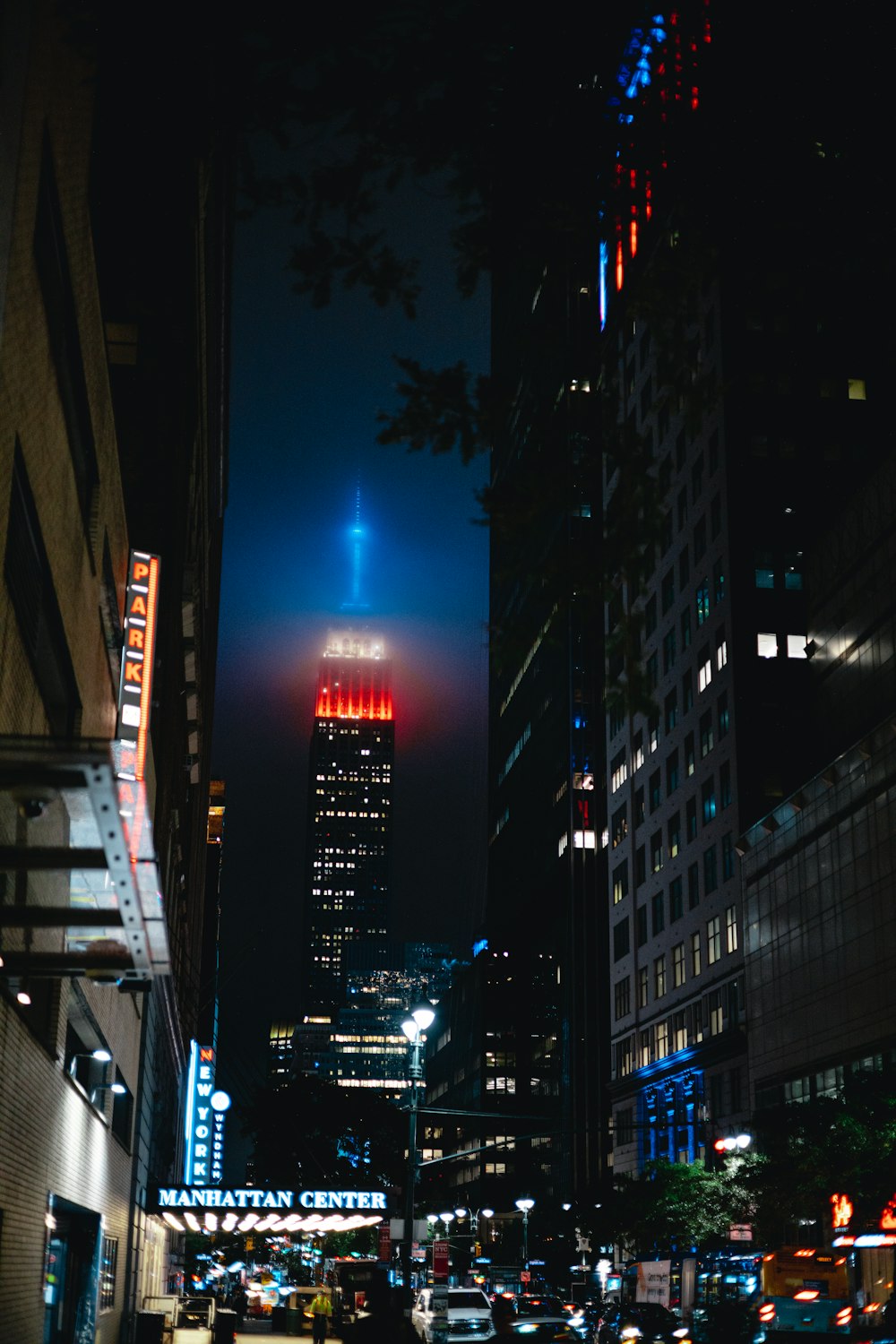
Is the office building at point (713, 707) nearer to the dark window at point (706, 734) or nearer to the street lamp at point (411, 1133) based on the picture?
the dark window at point (706, 734)

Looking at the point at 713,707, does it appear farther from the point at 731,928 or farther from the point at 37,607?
the point at 37,607

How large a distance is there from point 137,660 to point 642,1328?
1872cm

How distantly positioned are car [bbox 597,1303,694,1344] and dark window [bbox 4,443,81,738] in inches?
707

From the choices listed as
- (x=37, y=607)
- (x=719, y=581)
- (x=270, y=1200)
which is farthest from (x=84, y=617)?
(x=719, y=581)

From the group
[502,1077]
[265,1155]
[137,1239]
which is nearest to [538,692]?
[502,1077]

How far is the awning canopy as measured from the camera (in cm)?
1009

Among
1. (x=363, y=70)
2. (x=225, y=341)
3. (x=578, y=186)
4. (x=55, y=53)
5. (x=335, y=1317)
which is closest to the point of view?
(x=363, y=70)

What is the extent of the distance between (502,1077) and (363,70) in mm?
149657

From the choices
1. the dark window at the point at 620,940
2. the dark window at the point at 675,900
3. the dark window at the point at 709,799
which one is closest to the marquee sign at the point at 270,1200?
the dark window at the point at 709,799

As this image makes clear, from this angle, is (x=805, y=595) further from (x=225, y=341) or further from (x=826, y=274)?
(x=826, y=274)

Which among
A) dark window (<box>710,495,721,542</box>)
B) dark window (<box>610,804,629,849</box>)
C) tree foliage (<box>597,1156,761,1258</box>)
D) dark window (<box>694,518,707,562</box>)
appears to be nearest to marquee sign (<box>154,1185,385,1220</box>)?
tree foliage (<box>597,1156,761,1258</box>)

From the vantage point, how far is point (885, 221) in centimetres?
1269

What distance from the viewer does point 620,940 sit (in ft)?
320

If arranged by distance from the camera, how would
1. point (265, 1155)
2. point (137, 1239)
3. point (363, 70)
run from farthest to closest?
1. point (265, 1155)
2. point (137, 1239)
3. point (363, 70)
